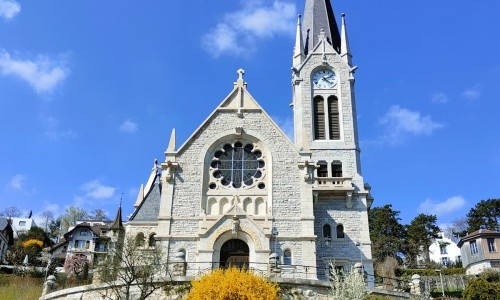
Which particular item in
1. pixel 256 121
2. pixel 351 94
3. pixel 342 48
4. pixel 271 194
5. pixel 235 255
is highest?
pixel 342 48

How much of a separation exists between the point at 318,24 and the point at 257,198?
831 inches

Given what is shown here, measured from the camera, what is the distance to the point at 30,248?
212ft

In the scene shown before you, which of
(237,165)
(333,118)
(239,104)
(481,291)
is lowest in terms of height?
(481,291)

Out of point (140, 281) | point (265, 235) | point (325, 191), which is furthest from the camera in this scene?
point (325, 191)

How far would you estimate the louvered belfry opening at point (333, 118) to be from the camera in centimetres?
3641

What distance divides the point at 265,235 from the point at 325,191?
721cm

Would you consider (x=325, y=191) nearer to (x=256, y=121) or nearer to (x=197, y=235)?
(x=256, y=121)

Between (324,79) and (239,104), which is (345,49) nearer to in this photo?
(324,79)

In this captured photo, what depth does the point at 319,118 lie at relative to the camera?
37.1 m

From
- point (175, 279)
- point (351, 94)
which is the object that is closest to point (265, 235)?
point (175, 279)

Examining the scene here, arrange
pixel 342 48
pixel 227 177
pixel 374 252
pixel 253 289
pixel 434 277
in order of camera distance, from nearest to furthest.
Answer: pixel 253 289
pixel 227 177
pixel 342 48
pixel 434 277
pixel 374 252

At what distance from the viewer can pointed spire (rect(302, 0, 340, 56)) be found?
41469 mm

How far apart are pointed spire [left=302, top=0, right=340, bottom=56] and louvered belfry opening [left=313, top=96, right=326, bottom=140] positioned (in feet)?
16.6

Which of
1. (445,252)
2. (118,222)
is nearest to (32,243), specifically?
(118,222)
